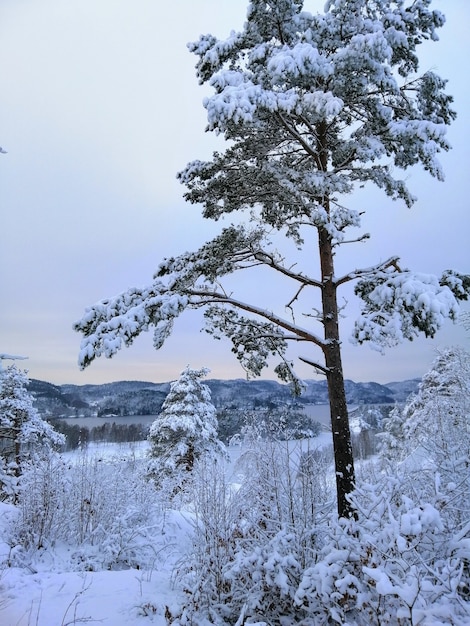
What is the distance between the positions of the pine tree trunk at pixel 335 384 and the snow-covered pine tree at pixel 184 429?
50.3 feet

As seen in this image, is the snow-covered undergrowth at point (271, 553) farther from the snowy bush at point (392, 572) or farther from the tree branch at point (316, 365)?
the tree branch at point (316, 365)

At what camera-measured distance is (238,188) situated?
23.6ft

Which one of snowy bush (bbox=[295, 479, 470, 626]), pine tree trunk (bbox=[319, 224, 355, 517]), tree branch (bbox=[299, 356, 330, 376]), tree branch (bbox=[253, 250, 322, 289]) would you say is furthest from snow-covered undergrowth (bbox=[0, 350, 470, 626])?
tree branch (bbox=[253, 250, 322, 289])

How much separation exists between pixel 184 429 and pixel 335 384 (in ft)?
53.2

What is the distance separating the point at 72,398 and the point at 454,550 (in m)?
137

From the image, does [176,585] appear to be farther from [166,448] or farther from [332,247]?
[166,448]

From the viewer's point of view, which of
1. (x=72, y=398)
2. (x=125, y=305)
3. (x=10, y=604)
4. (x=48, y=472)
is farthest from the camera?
(x=72, y=398)

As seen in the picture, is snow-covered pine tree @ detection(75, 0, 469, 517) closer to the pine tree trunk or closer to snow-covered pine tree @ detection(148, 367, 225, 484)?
the pine tree trunk

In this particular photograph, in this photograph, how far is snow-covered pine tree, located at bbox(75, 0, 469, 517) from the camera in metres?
5.80

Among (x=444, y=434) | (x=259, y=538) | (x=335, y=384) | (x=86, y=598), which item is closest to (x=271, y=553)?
(x=259, y=538)

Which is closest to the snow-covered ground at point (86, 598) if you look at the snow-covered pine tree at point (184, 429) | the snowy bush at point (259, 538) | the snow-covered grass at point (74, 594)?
the snow-covered grass at point (74, 594)

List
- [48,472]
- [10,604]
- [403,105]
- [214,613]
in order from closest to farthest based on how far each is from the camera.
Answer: [214,613], [10,604], [403,105], [48,472]

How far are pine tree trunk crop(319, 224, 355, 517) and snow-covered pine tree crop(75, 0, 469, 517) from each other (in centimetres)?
2

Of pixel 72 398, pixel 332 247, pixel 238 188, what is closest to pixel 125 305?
pixel 238 188
